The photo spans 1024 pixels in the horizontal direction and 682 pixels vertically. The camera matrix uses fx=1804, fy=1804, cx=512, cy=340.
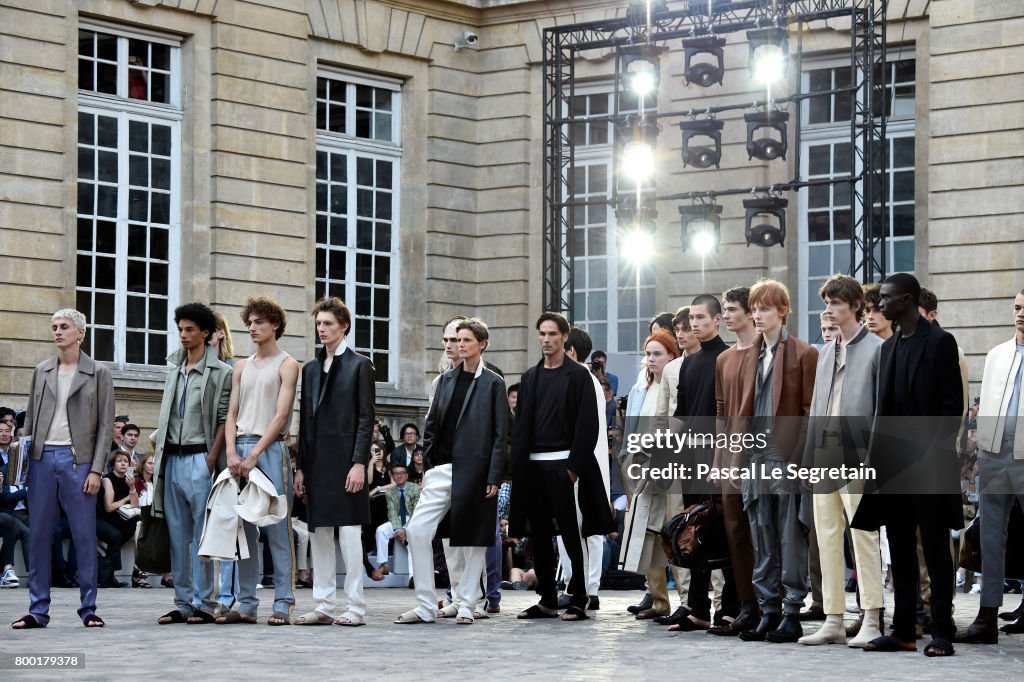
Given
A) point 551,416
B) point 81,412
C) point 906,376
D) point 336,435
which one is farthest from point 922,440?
point 81,412

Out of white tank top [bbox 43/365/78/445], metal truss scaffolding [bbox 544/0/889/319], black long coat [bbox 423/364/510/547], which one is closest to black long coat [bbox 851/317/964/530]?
black long coat [bbox 423/364/510/547]

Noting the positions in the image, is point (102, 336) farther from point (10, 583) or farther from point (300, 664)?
point (300, 664)

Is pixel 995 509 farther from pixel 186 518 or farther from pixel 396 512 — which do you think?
pixel 396 512

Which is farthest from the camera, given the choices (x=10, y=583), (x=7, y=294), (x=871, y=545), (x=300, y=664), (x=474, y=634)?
(x=7, y=294)

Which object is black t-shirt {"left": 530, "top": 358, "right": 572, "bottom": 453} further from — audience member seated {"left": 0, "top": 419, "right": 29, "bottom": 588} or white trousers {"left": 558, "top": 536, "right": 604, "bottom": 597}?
audience member seated {"left": 0, "top": 419, "right": 29, "bottom": 588}

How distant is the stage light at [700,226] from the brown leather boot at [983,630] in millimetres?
10631

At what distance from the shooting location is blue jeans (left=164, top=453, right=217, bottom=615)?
9.74m

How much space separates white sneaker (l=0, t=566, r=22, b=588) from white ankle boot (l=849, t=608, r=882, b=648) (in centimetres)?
747

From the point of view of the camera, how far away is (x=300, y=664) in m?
7.48

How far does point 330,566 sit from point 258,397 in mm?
1023

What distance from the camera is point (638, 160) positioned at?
63.6 ft

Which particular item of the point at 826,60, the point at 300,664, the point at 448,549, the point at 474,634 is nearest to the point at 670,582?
the point at 448,549

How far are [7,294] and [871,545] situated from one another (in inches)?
425

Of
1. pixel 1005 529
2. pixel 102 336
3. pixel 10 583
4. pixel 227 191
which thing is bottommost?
pixel 10 583
